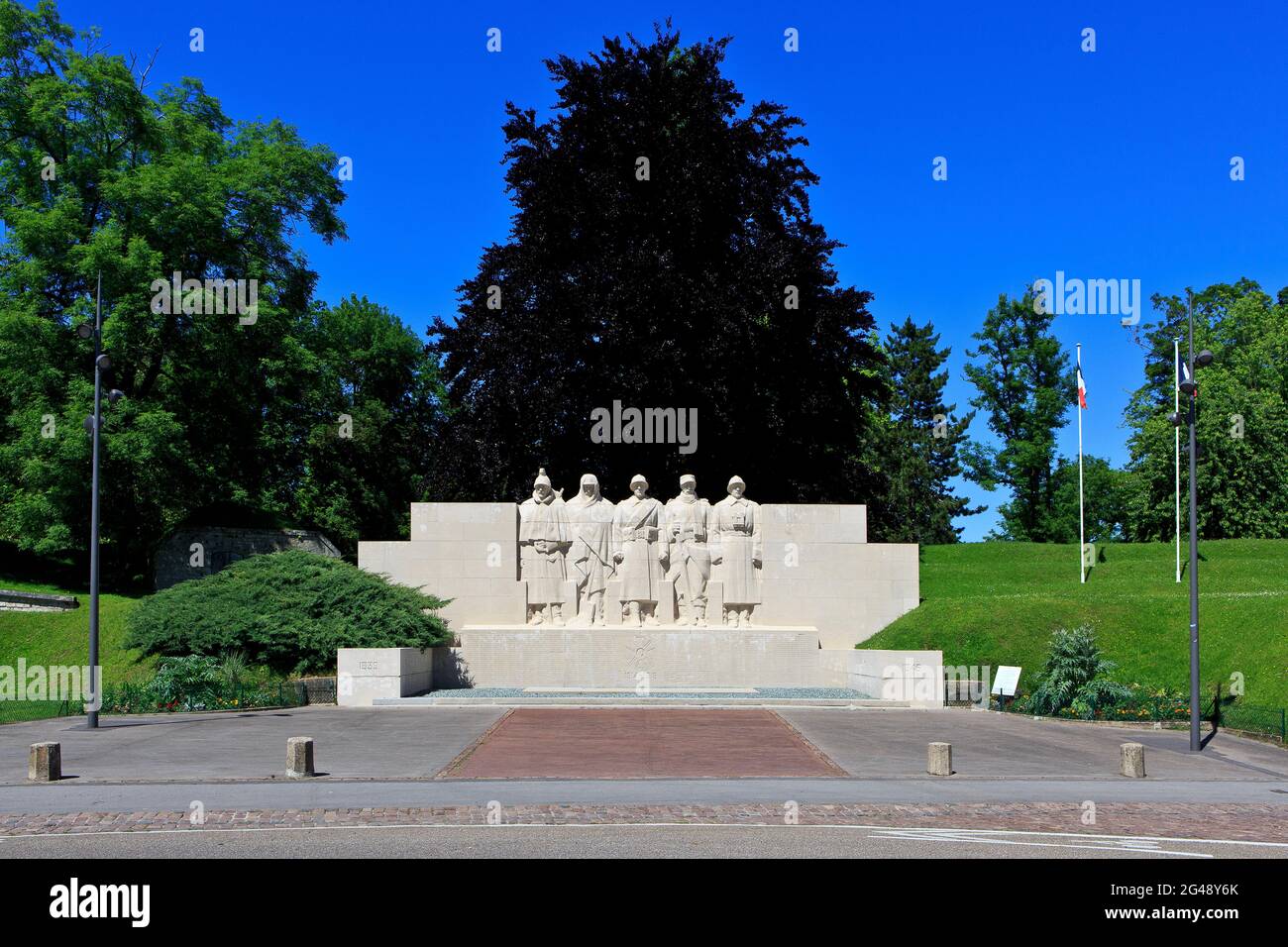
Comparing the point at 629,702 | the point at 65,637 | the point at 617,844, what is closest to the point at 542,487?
the point at 629,702

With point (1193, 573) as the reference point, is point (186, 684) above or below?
below

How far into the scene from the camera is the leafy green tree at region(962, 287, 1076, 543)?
211 feet

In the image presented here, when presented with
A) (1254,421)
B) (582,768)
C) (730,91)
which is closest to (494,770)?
(582,768)

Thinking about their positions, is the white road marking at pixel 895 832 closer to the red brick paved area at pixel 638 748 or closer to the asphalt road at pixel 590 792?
the asphalt road at pixel 590 792

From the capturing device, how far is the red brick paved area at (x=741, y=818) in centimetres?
1157

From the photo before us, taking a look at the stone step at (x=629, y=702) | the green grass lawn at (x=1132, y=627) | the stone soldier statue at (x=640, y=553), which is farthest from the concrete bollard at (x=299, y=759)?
the green grass lawn at (x=1132, y=627)

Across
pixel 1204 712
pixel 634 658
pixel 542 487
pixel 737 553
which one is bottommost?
pixel 1204 712

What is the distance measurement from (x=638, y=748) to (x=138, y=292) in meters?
25.7

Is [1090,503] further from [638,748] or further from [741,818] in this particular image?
[741,818]

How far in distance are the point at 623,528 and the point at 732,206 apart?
1400 cm

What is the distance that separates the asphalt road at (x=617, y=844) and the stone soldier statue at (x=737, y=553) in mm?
18142

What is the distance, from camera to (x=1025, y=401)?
215 ft

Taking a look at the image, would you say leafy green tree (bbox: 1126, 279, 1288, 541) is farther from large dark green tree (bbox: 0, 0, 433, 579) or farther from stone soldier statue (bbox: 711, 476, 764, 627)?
large dark green tree (bbox: 0, 0, 433, 579)

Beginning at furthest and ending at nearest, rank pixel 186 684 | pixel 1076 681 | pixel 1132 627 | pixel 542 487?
pixel 542 487
pixel 1132 627
pixel 186 684
pixel 1076 681
